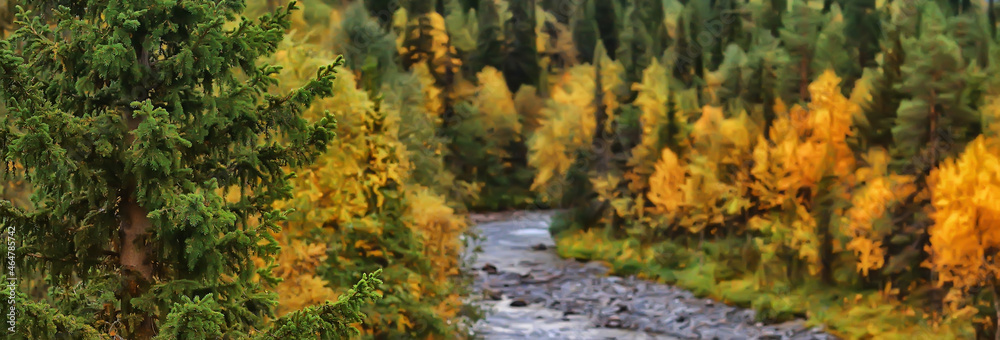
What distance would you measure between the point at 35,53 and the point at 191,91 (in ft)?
3.64

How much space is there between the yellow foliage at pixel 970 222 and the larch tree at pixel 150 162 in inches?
985

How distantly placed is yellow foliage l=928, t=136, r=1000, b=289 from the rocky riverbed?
4.22 m

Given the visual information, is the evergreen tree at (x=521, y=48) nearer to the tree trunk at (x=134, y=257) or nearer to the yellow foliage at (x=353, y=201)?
the yellow foliage at (x=353, y=201)

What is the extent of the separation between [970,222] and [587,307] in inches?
506

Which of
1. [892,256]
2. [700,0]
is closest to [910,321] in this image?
[892,256]

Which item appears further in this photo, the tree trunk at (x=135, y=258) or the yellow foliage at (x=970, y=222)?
the yellow foliage at (x=970, y=222)

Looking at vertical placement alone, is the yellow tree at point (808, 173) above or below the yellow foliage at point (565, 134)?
below

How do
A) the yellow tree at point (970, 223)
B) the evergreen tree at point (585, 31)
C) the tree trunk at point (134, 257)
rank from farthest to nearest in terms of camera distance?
the evergreen tree at point (585, 31) < the yellow tree at point (970, 223) < the tree trunk at point (134, 257)

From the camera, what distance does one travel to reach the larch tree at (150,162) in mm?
7277

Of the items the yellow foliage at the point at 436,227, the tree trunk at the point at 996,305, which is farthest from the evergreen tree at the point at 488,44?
the yellow foliage at the point at 436,227

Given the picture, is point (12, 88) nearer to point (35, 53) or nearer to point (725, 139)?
point (35, 53)

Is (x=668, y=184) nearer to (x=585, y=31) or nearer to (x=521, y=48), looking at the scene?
(x=521, y=48)

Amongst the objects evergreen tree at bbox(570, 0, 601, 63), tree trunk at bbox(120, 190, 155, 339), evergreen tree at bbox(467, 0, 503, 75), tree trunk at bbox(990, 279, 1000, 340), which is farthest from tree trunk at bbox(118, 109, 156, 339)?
evergreen tree at bbox(570, 0, 601, 63)

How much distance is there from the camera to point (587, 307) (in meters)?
36.8
